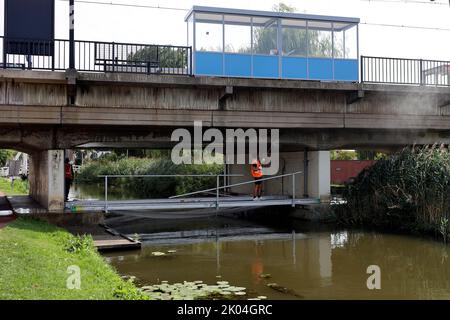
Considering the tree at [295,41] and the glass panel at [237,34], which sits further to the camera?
the tree at [295,41]

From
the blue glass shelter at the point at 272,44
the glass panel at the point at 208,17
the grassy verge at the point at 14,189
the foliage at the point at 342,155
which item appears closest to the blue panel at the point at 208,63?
the blue glass shelter at the point at 272,44

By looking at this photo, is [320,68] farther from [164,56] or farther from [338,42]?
[164,56]

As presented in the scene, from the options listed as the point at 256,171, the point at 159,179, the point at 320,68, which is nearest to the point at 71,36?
the point at 256,171

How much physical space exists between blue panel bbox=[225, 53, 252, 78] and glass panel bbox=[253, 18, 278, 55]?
1.71 feet

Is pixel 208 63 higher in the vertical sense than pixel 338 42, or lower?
lower

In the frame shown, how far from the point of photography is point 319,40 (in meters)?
19.1

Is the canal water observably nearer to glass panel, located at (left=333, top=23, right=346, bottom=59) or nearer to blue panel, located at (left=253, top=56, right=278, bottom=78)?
blue panel, located at (left=253, top=56, right=278, bottom=78)

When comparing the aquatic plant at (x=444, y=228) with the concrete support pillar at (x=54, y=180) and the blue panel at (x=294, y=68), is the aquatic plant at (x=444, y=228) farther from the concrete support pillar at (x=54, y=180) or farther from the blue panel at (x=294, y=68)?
the concrete support pillar at (x=54, y=180)

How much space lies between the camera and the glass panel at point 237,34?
18.1 meters

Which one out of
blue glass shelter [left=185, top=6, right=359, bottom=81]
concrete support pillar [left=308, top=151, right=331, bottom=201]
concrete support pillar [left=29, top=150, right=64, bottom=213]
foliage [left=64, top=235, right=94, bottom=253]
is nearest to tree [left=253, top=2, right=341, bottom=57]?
blue glass shelter [left=185, top=6, right=359, bottom=81]

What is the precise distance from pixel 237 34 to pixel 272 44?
136 centimetres

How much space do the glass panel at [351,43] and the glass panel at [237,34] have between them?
3.86 m

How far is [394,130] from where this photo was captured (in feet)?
67.9

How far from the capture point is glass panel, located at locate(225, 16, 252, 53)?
18125 millimetres
